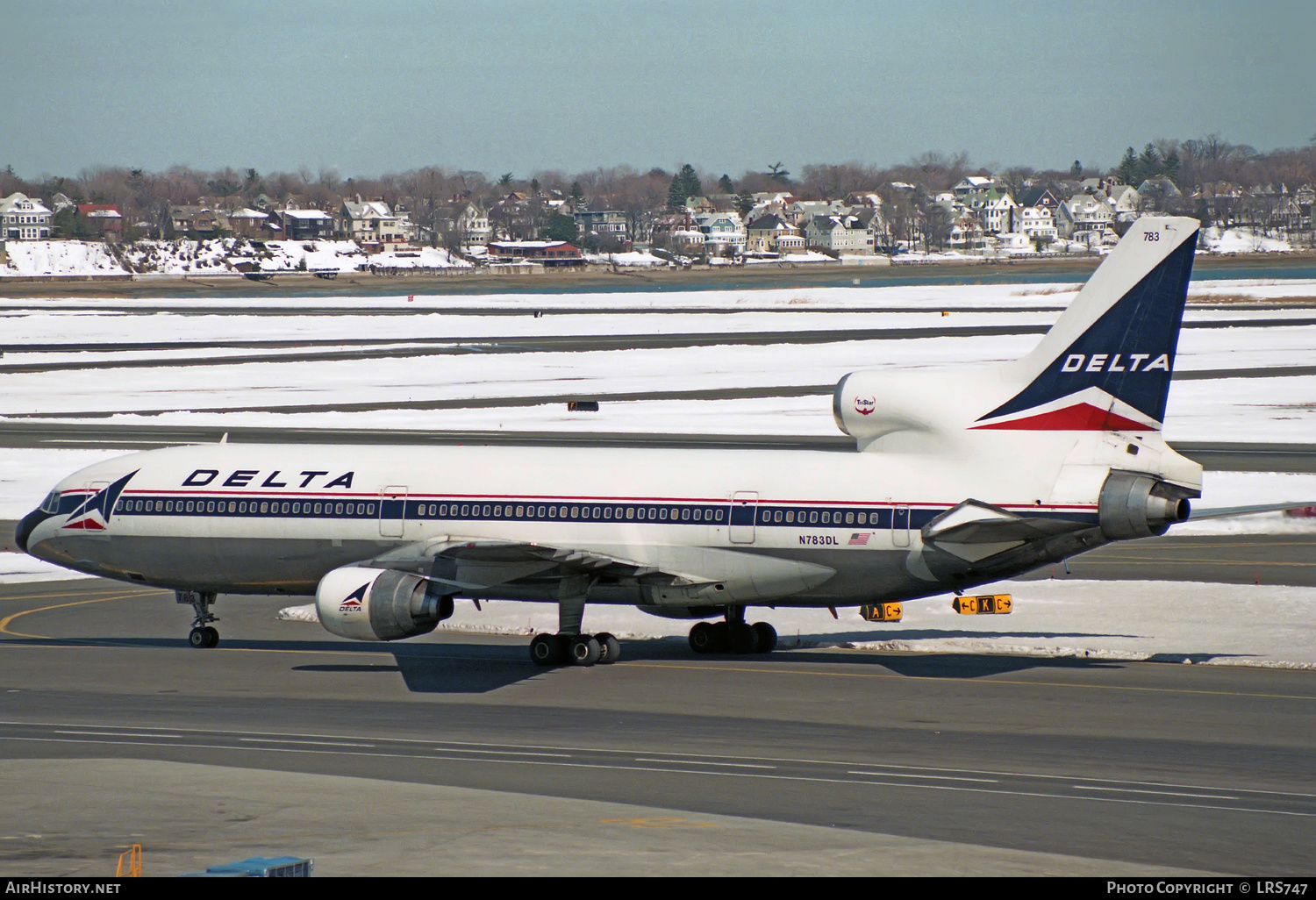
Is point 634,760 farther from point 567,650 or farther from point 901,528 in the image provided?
point 901,528

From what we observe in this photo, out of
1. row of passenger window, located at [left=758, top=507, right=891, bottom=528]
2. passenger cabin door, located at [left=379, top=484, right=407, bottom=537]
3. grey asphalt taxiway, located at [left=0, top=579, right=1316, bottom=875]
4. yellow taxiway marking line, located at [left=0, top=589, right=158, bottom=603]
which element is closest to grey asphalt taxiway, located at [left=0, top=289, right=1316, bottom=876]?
grey asphalt taxiway, located at [left=0, top=579, right=1316, bottom=875]

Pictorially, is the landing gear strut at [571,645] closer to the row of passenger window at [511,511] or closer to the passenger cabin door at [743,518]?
the row of passenger window at [511,511]

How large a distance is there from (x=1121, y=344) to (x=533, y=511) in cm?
1332

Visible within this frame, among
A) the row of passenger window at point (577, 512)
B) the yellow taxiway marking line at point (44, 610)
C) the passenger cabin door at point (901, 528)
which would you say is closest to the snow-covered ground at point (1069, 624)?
the passenger cabin door at point (901, 528)

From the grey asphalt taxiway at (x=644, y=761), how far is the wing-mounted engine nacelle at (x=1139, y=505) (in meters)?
3.17

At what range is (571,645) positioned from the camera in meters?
36.0

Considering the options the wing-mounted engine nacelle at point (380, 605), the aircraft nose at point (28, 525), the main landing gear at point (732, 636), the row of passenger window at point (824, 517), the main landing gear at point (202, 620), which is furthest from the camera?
the aircraft nose at point (28, 525)

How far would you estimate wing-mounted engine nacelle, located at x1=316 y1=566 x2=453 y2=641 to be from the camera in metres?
33.8

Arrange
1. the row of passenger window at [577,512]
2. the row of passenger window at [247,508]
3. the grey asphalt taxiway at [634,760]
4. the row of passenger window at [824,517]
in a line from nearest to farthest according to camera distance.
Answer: the grey asphalt taxiway at [634,760], the row of passenger window at [824,517], the row of passenger window at [577,512], the row of passenger window at [247,508]

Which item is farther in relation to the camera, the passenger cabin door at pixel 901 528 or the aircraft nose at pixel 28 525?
the aircraft nose at pixel 28 525

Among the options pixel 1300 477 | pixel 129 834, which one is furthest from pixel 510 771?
pixel 1300 477

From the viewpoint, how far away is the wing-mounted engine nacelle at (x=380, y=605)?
33.8m

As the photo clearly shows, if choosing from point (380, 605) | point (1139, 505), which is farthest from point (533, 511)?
point (1139, 505)

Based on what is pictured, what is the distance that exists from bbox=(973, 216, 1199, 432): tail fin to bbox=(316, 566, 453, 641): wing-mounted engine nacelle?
12.9 metres
